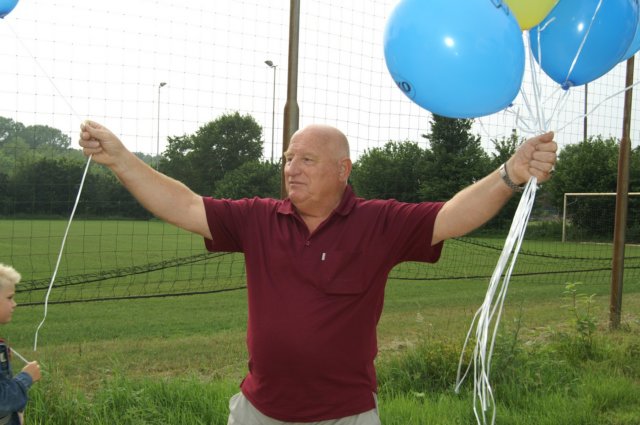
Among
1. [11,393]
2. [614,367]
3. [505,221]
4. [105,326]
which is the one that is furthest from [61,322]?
[505,221]

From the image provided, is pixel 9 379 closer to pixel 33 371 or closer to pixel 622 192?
pixel 33 371

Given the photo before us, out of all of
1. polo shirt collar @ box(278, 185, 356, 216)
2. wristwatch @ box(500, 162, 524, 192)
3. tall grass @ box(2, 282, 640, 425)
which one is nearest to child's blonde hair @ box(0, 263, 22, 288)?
tall grass @ box(2, 282, 640, 425)

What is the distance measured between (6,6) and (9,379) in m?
1.54

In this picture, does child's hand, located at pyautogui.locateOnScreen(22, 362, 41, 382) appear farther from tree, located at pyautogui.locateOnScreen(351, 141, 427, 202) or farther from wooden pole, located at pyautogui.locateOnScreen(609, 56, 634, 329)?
tree, located at pyautogui.locateOnScreen(351, 141, 427, 202)

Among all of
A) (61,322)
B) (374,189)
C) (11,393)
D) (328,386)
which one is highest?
(374,189)

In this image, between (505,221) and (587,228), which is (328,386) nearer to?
(505,221)

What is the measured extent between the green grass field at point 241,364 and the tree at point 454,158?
11499mm

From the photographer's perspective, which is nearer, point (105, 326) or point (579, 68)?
point (579, 68)

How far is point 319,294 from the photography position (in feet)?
7.52

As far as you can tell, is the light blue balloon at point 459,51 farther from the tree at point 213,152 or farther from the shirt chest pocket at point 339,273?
the tree at point 213,152

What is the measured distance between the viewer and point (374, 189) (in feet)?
46.6

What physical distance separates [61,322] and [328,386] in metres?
6.32

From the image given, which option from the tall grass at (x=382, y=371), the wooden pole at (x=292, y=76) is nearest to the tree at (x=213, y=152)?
the tall grass at (x=382, y=371)

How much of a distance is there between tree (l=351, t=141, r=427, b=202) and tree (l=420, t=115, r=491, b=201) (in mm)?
4452
